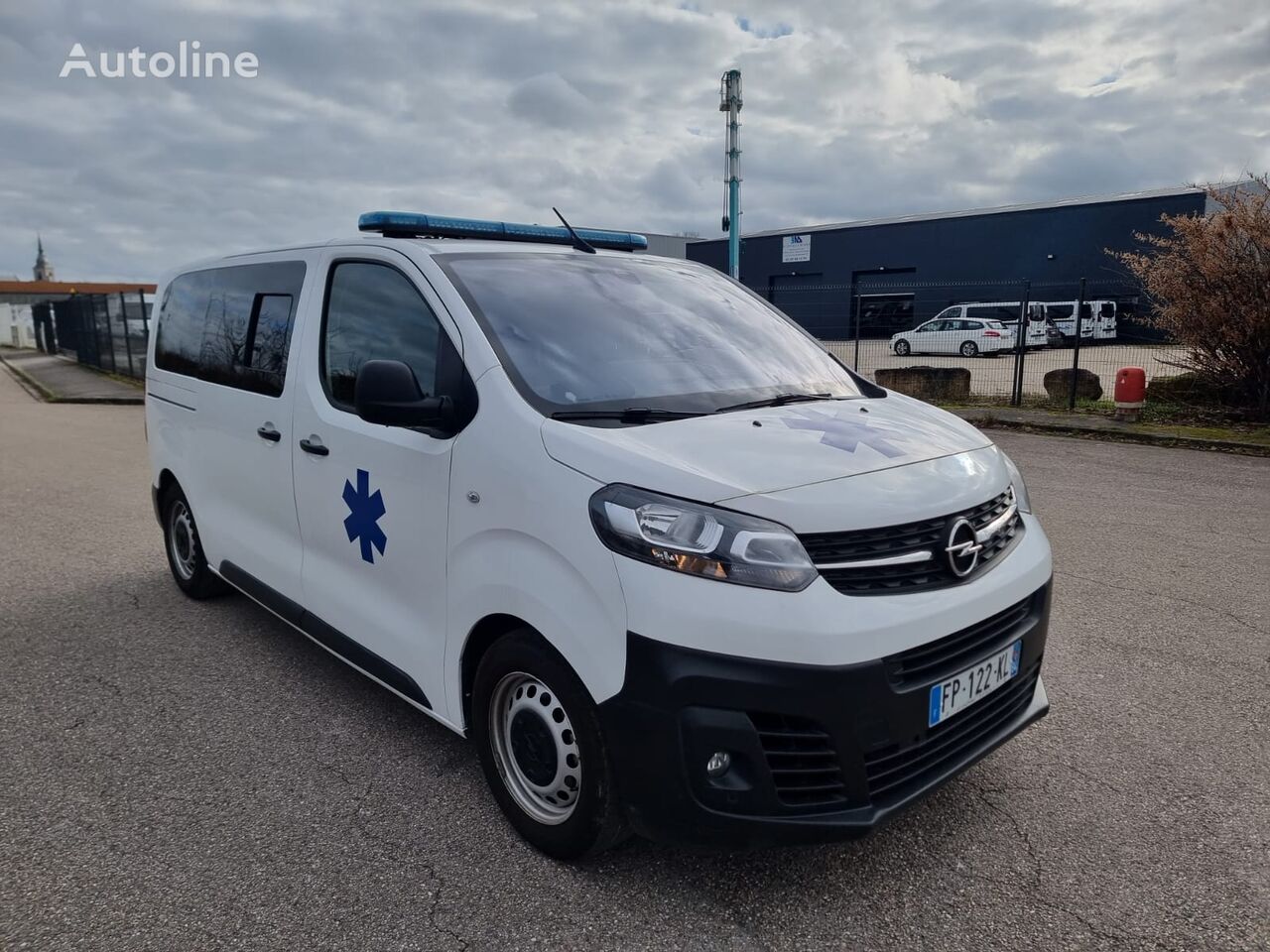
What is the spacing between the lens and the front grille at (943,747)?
2277 millimetres

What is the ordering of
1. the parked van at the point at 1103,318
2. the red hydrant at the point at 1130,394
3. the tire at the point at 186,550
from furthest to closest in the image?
1. the parked van at the point at 1103,318
2. the red hydrant at the point at 1130,394
3. the tire at the point at 186,550

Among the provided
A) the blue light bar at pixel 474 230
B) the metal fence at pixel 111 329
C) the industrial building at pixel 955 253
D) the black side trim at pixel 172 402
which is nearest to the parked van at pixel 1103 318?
the industrial building at pixel 955 253

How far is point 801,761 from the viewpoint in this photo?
2.20 m

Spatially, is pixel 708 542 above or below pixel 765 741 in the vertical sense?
above

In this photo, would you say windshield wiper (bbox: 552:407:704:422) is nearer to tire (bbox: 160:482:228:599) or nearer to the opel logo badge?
the opel logo badge

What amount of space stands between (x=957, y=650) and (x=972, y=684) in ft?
0.44

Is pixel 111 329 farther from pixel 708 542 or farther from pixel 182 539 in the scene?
pixel 708 542

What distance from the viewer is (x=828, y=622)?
2141 mm

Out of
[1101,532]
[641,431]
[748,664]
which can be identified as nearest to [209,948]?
[748,664]

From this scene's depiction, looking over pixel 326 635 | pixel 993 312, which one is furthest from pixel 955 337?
pixel 326 635

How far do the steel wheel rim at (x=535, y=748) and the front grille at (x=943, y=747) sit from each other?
2.64 ft

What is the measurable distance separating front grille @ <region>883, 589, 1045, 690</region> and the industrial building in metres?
22.7

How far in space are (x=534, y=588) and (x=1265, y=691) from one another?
3.30m

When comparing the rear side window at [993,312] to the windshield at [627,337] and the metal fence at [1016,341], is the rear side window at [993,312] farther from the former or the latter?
the windshield at [627,337]
